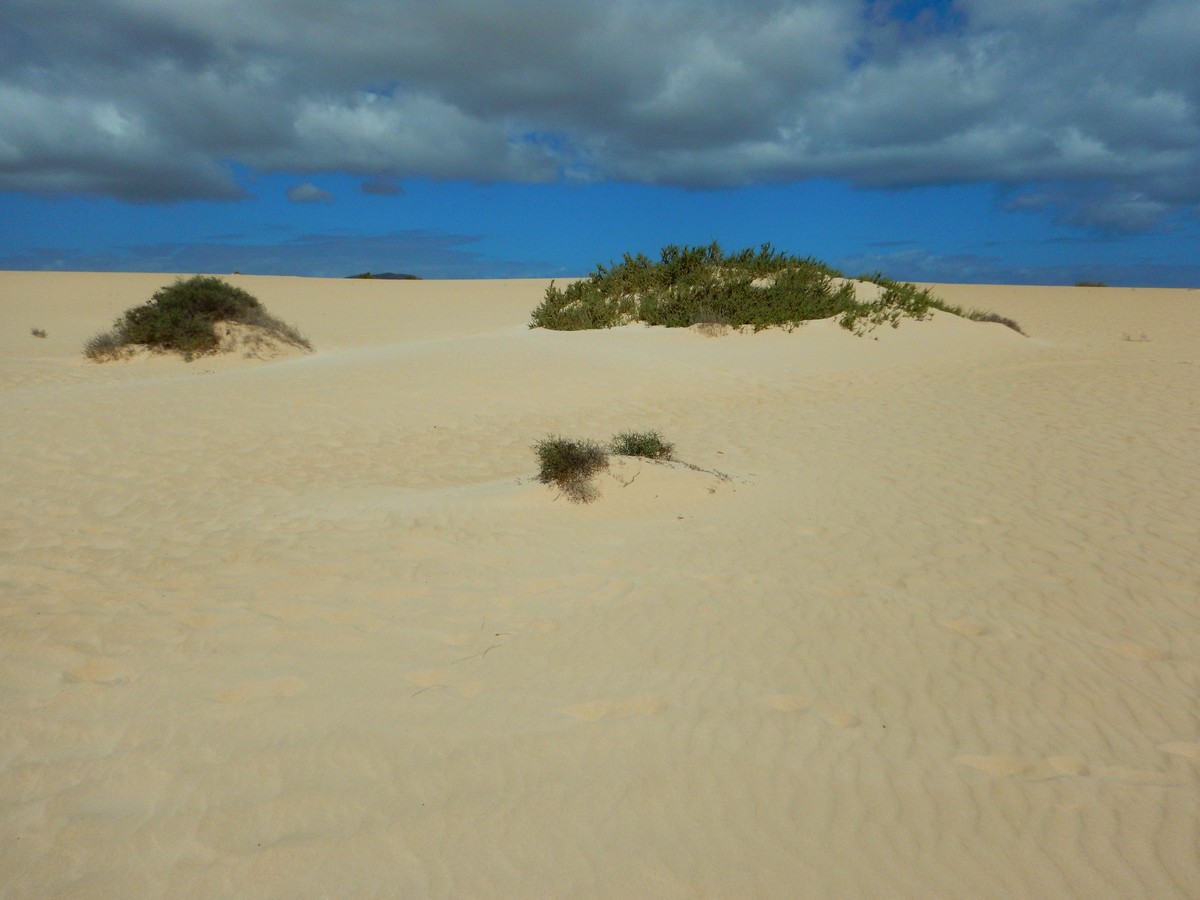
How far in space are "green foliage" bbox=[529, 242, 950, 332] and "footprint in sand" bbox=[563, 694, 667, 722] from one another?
47.0 ft

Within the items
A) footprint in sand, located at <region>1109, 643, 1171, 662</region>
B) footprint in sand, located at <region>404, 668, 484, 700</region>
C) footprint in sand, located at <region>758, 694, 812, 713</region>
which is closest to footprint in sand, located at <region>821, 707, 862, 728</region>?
footprint in sand, located at <region>758, 694, 812, 713</region>

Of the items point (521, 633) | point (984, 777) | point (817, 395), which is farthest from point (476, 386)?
point (984, 777)

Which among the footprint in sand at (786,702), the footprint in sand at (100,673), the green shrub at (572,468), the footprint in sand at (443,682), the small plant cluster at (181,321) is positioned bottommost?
the footprint in sand at (100,673)

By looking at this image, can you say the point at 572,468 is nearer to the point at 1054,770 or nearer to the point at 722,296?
the point at 1054,770

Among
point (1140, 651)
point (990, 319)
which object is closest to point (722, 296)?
point (990, 319)

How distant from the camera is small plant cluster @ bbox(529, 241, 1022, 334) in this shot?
17.9 meters

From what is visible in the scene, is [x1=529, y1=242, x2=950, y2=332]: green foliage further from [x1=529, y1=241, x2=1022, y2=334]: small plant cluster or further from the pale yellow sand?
the pale yellow sand

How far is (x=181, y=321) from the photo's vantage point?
17.6 meters

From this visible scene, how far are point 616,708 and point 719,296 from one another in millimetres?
15870

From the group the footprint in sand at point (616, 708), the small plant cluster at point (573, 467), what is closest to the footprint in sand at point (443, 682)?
the footprint in sand at point (616, 708)

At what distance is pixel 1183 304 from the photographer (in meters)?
33.5

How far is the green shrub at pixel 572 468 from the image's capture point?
22.2ft

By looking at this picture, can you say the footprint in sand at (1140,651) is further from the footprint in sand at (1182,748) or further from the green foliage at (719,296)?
the green foliage at (719,296)

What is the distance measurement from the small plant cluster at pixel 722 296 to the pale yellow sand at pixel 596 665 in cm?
855
